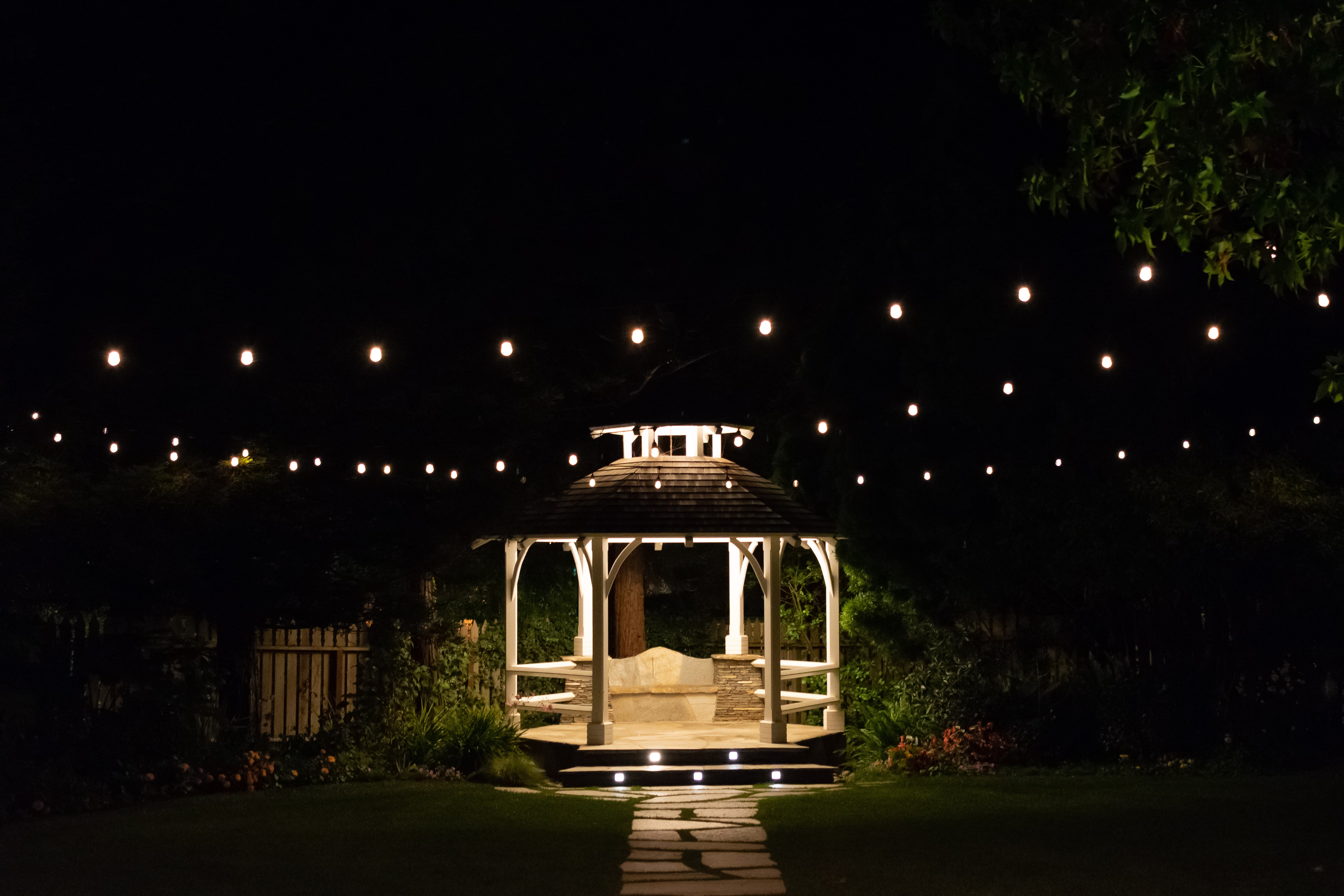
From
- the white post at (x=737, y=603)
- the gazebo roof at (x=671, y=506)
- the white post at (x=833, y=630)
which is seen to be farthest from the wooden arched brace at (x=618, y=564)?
the white post at (x=833, y=630)

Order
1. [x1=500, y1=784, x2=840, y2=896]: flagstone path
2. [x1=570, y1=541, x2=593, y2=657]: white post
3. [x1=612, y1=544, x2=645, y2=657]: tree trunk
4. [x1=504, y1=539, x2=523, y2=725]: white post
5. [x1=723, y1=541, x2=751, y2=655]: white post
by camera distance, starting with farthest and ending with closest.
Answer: [x1=612, y1=544, x2=645, y2=657]: tree trunk → [x1=723, y1=541, x2=751, y2=655]: white post → [x1=570, y1=541, x2=593, y2=657]: white post → [x1=504, y1=539, x2=523, y2=725]: white post → [x1=500, y1=784, x2=840, y2=896]: flagstone path

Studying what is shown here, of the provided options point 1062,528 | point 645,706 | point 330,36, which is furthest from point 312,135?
point 1062,528

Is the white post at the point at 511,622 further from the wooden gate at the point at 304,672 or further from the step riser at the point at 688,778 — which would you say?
the step riser at the point at 688,778

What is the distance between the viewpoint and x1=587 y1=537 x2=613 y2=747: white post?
537 inches

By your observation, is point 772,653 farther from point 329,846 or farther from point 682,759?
point 329,846

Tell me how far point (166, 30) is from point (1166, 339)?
1091cm

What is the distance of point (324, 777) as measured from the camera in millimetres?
12922

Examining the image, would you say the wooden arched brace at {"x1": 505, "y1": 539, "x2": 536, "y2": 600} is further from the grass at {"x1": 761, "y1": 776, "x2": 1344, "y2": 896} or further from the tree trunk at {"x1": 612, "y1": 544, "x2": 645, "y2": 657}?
the grass at {"x1": 761, "y1": 776, "x2": 1344, "y2": 896}

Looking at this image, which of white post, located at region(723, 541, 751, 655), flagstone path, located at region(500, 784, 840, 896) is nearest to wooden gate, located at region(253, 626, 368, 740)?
flagstone path, located at region(500, 784, 840, 896)

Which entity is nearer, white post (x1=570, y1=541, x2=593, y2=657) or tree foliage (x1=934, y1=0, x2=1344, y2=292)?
tree foliage (x1=934, y1=0, x2=1344, y2=292)

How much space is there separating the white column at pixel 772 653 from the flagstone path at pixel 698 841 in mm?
814

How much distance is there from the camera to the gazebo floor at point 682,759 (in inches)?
517

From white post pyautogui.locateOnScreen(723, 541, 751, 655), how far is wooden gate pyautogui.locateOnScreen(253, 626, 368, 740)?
3.96 metres

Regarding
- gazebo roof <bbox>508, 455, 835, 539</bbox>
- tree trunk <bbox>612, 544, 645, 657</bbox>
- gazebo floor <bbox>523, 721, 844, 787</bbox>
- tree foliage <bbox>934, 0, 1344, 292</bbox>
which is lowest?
gazebo floor <bbox>523, 721, 844, 787</bbox>
